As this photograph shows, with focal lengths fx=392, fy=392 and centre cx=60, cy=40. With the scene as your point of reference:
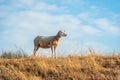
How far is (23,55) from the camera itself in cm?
2039

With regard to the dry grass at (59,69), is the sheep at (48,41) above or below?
above

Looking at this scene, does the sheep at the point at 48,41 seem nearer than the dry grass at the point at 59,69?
No

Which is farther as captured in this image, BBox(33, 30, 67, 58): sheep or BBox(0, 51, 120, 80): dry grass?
BBox(33, 30, 67, 58): sheep

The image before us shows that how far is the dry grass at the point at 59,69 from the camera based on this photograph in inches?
675

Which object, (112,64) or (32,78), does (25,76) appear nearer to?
(32,78)

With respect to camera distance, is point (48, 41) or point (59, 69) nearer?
point (59, 69)

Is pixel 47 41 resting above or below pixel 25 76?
above

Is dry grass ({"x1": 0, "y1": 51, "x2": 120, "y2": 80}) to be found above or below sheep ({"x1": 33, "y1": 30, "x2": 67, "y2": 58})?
below

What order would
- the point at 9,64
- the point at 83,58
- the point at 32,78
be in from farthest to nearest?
1. the point at 83,58
2. the point at 9,64
3. the point at 32,78

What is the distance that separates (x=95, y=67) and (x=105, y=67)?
0.75 m

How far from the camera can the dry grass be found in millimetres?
17156

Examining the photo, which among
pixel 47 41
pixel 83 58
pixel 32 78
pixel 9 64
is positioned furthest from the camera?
pixel 47 41

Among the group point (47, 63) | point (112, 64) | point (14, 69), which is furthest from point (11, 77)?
point (112, 64)

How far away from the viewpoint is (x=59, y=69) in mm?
17625
